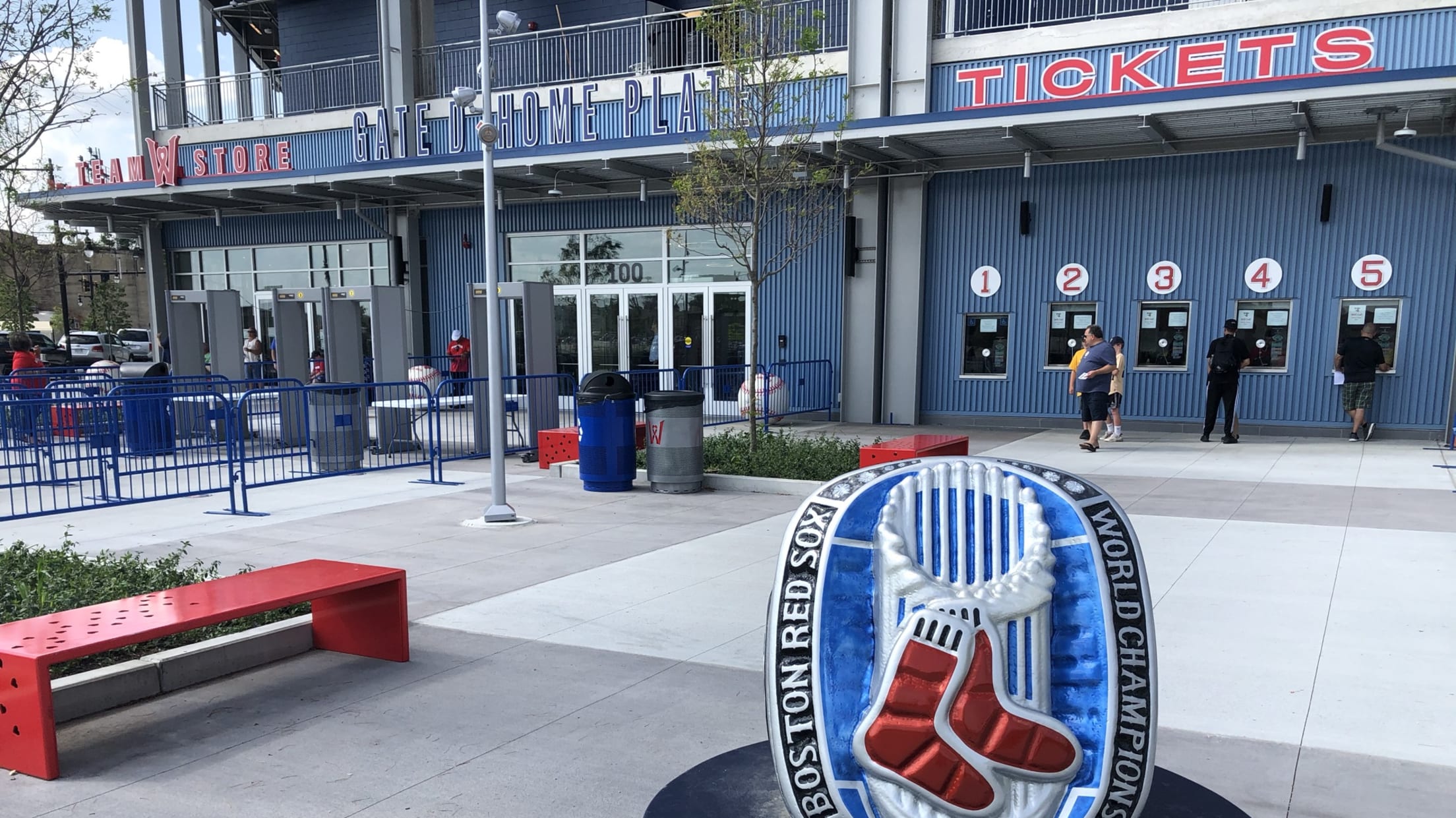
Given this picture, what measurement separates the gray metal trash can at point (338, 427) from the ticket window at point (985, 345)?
1080 cm

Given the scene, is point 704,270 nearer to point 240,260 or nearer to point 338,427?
point 338,427

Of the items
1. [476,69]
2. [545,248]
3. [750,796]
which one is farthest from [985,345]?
[750,796]

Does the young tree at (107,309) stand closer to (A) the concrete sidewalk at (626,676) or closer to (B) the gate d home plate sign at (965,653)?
(A) the concrete sidewalk at (626,676)

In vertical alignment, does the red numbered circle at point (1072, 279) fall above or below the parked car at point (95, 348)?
above

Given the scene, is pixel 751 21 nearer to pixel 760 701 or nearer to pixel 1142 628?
pixel 760 701

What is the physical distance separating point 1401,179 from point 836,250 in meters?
9.18

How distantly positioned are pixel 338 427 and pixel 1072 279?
487 inches

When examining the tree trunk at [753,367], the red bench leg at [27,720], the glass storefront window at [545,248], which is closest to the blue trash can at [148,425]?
the tree trunk at [753,367]

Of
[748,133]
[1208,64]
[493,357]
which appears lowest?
[493,357]

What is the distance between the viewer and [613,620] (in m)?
6.16

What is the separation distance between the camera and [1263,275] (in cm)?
1596

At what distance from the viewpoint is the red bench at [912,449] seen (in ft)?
31.9

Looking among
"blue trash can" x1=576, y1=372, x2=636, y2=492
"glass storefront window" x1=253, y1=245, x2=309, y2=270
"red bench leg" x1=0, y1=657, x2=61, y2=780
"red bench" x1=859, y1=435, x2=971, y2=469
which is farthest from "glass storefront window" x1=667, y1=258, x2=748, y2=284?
"red bench leg" x1=0, y1=657, x2=61, y2=780

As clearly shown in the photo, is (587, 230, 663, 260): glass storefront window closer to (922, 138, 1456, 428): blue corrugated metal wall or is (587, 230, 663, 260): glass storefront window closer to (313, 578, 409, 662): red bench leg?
(922, 138, 1456, 428): blue corrugated metal wall
